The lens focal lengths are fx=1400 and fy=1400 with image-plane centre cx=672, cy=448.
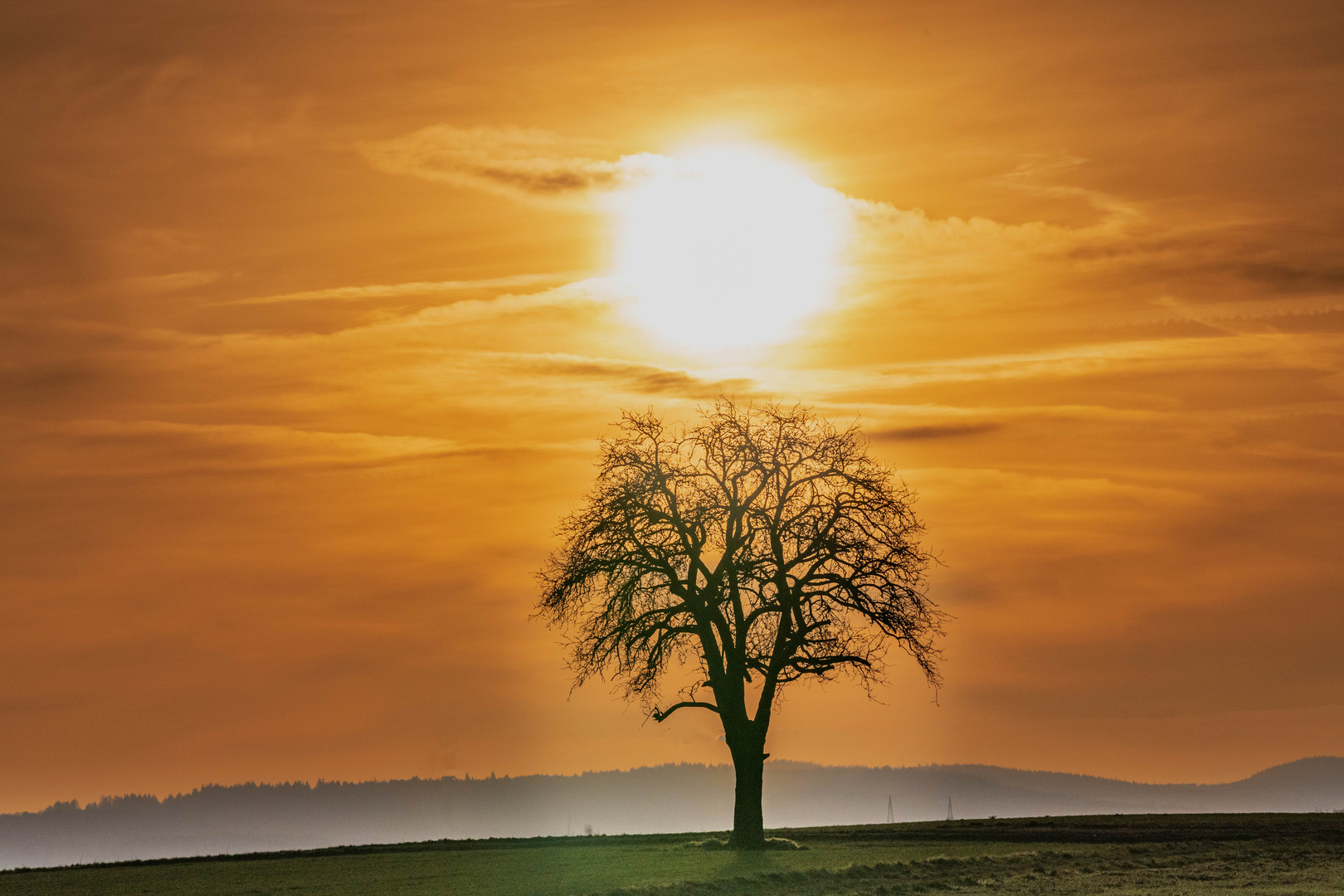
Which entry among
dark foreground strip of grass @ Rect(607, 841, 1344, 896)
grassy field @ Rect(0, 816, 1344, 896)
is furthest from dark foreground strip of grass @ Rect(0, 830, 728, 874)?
dark foreground strip of grass @ Rect(607, 841, 1344, 896)

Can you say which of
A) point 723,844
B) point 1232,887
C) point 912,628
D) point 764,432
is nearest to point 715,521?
point 764,432

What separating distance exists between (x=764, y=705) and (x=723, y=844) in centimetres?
456

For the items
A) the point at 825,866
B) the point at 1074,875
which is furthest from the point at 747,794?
the point at 1074,875

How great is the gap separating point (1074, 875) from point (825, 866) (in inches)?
247

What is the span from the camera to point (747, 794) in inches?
1745

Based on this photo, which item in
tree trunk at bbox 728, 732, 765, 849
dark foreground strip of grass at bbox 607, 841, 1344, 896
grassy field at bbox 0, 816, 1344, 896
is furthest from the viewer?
tree trunk at bbox 728, 732, 765, 849

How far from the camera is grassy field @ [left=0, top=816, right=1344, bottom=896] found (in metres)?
32.8

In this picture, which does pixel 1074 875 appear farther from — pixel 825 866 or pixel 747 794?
pixel 747 794

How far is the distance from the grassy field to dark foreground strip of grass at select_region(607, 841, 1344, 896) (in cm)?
6

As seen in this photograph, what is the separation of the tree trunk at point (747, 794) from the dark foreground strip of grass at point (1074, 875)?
8.22 metres

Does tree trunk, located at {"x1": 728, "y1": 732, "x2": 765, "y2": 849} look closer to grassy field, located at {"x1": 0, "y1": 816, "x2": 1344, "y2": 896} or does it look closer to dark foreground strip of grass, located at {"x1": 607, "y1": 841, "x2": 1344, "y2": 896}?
grassy field, located at {"x1": 0, "y1": 816, "x2": 1344, "y2": 896}

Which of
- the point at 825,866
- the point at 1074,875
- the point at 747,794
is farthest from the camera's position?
the point at 747,794

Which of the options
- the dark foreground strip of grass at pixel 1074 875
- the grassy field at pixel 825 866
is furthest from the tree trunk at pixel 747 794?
the dark foreground strip of grass at pixel 1074 875

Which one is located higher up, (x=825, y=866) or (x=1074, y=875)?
(x=825, y=866)
